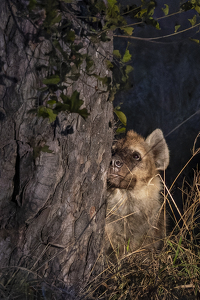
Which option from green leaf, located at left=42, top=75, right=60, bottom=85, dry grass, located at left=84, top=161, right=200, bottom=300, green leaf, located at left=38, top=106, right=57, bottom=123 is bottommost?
dry grass, located at left=84, top=161, right=200, bottom=300

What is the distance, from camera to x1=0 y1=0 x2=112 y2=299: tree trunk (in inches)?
74.2

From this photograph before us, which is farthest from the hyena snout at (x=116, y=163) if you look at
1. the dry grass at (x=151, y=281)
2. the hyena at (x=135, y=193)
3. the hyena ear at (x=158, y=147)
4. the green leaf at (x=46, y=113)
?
the green leaf at (x=46, y=113)

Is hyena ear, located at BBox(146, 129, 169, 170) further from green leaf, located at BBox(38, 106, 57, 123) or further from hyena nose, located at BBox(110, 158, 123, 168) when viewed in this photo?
green leaf, located at BBox(38, 106, 57, 123)

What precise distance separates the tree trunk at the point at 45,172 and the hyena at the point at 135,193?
99 centimetres

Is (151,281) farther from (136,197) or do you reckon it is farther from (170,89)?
(170,89)

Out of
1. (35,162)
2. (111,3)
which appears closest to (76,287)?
(35,162)

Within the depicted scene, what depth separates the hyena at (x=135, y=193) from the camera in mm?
3455

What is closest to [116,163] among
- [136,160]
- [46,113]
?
[136,160]

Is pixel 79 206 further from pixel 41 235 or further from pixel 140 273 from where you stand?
pixel 140 273

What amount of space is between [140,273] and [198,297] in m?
0.48

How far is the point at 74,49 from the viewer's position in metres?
1.93

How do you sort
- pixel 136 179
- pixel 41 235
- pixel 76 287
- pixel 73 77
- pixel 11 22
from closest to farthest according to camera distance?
pixel 11 22
pixel 73 77
pixel 41 235
pixel 76 287
pixel 136 179

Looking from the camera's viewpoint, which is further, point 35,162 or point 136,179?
point 136,179

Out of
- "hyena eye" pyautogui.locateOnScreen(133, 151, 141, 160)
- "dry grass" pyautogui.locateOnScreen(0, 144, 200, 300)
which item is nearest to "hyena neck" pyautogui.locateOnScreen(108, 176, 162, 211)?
"hyena eye" pyautogui.locateOnScreen(133, 151, 141, 160)
